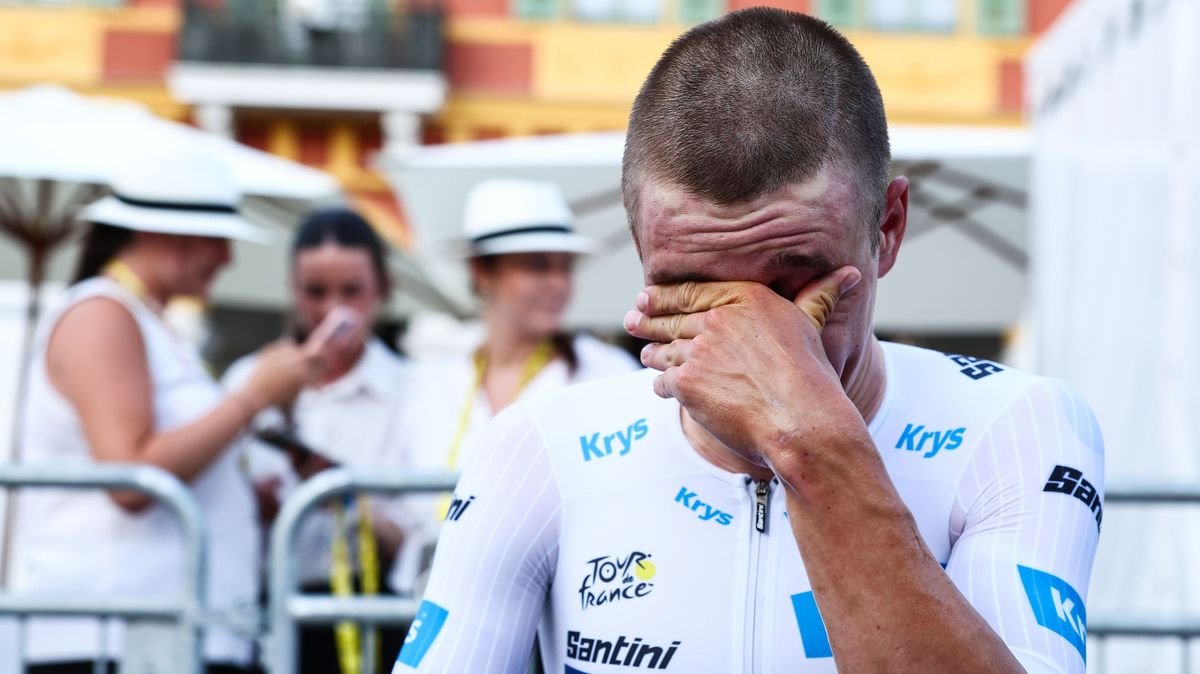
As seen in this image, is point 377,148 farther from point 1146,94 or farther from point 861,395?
point 861,395

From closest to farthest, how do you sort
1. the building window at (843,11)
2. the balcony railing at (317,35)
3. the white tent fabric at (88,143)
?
the white tent fabric at (88,143) → the building window at (843,11) → the balcony railing at (317,35)

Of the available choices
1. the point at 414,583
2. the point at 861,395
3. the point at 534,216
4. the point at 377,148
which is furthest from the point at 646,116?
the point at 377,148

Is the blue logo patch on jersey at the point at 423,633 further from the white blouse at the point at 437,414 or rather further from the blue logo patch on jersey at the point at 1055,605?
the white blouse at the point at 437,414

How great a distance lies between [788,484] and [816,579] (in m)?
0.10

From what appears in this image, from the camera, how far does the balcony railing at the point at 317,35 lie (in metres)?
Result: 20.1

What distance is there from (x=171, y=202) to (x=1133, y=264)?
125 inches

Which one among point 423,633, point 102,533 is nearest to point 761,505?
point 423,633

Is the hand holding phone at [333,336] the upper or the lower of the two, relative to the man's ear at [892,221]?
lower

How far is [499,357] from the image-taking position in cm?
429

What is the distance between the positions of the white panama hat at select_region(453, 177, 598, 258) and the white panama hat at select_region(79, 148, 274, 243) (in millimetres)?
736

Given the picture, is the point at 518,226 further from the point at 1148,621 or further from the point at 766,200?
the point at 766,200

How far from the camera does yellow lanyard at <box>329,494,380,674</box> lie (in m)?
3.73

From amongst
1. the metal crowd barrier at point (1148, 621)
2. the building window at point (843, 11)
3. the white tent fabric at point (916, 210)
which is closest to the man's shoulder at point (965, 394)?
the metal crowd barrier at point (1148, 621)

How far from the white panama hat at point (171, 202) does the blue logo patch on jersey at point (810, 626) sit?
8.19 ft
